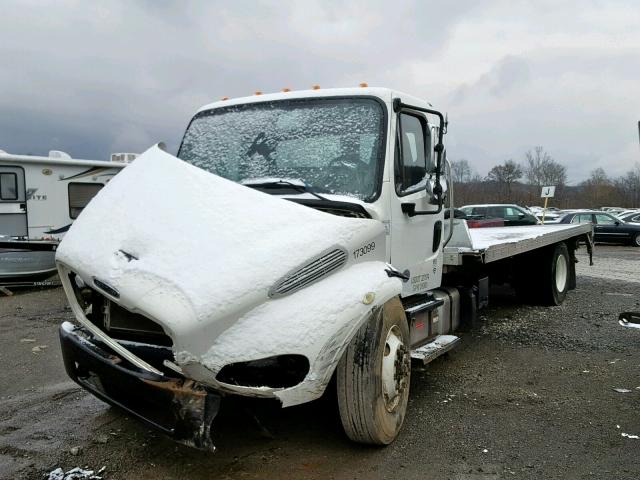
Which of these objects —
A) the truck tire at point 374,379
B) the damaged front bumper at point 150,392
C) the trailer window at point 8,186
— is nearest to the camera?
the damaged front bumper at point 150,392

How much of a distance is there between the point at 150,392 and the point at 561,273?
8.02m

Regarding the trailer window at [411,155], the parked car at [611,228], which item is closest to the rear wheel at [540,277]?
the trailer window at [411,155]

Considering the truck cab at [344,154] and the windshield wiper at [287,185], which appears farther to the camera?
the truck cab at [344,154]

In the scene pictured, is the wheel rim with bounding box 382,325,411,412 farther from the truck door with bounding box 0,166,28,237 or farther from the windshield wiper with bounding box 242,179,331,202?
the truck door with bounding box 0,166,28,237

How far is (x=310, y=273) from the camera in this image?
3266mm

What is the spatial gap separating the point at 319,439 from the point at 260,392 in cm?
128

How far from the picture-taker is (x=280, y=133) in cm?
442

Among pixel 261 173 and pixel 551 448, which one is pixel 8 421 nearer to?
pixel 261 173

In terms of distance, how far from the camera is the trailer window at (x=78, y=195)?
13688 millimetres

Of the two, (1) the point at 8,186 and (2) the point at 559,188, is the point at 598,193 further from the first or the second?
(1) the point at 8,186

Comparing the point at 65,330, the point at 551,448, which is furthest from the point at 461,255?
the point at 65,330

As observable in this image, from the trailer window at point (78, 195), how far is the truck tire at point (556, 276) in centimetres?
1043

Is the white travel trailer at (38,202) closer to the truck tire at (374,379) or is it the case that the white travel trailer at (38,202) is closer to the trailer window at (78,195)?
the trailer window at (78,195)

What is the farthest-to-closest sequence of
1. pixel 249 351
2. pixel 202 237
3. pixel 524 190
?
pixel 524 190 < pixel 202 237 < pixel 249 351
